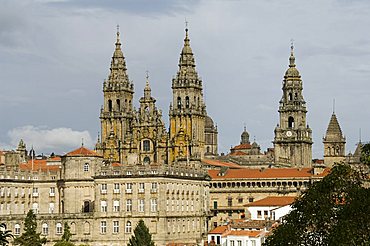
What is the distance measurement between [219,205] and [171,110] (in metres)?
17.7

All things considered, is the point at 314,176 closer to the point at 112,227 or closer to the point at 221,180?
the point at 221,180

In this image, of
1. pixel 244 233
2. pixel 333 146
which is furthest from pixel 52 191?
pixel 333 146

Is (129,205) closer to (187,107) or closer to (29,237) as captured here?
(29,237)

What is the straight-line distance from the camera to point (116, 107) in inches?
6678

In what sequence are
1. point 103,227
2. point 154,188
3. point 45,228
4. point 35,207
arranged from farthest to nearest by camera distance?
point 35,207 < point 45,228 < point 103,227 < point 154,188

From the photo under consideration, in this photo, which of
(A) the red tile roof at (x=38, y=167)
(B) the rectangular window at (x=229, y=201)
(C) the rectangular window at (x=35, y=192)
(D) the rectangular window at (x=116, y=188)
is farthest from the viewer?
(B) the rectangular window at (x=229, y=201)

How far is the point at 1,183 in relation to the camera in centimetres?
12862

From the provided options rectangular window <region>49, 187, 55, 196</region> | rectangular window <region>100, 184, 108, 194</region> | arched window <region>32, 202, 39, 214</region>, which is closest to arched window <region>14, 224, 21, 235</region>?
arched window <region>32, 202, 39, 214</region>

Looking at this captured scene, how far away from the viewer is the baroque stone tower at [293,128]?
601 ft

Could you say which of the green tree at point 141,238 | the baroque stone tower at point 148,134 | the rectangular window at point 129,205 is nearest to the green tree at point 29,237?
the green tree at point 141,238

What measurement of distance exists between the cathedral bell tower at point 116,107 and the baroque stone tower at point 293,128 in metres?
29.0

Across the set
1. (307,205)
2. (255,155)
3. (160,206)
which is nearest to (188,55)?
(255,155)

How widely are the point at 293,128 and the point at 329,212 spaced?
413ft

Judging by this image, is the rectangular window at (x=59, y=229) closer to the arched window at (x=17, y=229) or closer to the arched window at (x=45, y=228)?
the arched window at (x=45, y=228)
